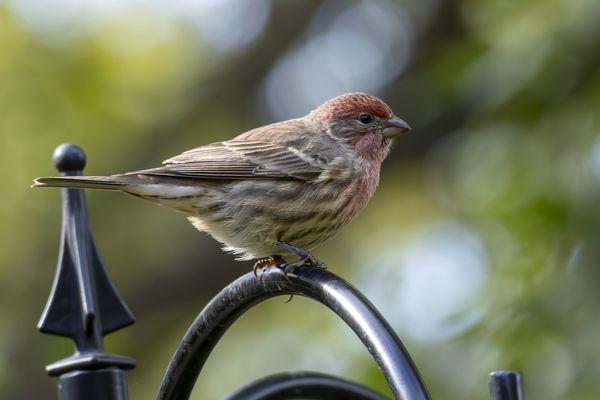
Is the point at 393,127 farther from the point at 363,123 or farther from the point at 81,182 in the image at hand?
the point at 81,182

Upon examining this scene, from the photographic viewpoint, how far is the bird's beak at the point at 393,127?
5375 millimetres

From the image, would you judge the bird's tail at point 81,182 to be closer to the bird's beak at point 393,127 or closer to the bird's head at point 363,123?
the bird's head at point 363,123

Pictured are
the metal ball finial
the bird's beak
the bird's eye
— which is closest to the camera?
the metal ball finial

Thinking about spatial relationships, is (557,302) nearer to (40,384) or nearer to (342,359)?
(342,359)

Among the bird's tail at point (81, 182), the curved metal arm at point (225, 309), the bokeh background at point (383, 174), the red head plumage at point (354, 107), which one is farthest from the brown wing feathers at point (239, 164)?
the curved metal arm at point (225, 309)

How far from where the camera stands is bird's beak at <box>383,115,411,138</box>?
5.38 meters

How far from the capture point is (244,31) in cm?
777

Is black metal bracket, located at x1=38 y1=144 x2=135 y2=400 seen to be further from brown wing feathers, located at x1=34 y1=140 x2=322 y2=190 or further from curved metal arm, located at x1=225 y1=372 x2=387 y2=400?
brown wing feathers, located at x1=34 y1=140 x2=322 y2=190

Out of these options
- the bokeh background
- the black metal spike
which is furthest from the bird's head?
the black metal spike

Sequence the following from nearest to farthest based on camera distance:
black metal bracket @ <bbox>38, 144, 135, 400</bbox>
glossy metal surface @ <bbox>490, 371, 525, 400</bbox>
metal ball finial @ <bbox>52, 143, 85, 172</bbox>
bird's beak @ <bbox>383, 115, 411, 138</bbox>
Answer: glossy metal surface @ <bbox>490, 371, 525, 400</bbox> < black metal bracket @ <bbox>38, 144, 135, 400</bbox> < metal ball finial @ <bbox>52, 143, 85, 172</bbox> < bird's beak @ <bbox>383, 115, 411, 138</bbox>

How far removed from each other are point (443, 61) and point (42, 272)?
346cm

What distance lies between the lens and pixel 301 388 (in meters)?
3.42

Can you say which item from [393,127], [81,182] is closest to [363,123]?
[393,127]

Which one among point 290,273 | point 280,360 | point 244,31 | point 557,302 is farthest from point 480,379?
point 244,31
